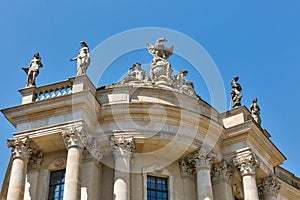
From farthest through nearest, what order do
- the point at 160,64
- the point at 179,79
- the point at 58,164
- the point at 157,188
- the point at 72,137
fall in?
the point at 179,79 → the point at 160,64 → the point at 157,188 → the point at 58,164 → the point at 72,137

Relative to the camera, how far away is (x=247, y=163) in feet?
87.4

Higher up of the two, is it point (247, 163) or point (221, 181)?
point (247, 163)

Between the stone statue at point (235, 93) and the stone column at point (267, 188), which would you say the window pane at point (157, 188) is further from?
the stone statue at point (235, 93)

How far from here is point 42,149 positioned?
2589cm

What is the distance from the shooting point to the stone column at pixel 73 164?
22.6m

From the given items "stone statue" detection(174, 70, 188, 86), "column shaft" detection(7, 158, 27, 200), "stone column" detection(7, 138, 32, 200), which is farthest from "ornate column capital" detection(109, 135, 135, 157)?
"stone statue" detection(174, 70, 188, 86)

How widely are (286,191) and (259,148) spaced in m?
6.35

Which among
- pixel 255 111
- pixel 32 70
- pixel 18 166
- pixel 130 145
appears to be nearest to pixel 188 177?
pixel 130 145

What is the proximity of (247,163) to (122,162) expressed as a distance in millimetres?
6381

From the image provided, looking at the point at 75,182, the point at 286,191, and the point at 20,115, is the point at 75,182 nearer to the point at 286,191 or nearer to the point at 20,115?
the point at 20,115

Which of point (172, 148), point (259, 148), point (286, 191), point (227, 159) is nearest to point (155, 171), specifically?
point (172, 148)

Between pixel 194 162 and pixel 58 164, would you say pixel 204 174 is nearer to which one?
pixel 194 162

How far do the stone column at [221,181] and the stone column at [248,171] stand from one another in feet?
2.19

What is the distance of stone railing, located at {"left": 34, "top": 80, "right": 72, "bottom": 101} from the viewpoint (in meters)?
26.1
